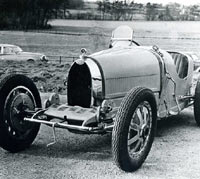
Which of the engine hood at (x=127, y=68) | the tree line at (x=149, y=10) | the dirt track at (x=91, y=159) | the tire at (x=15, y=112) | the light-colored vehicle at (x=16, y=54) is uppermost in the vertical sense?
the tree line at (x=149, y=10)

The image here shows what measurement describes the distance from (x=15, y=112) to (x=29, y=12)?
19.5 feet

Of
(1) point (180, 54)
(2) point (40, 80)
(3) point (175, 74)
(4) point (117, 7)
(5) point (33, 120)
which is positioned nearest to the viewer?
(5) point (33, 120)

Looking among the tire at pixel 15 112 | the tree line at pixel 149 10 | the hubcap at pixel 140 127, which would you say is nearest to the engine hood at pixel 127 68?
the hubcap at pixel 140 127

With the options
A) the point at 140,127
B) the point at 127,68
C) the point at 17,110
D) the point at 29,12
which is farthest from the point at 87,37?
the point at 140,127

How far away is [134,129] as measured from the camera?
4285 mm

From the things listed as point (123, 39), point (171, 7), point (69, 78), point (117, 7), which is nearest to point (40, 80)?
point (117, 7)

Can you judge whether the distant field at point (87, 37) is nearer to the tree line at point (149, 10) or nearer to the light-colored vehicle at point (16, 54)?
Result: the tree line at point (149, 10)

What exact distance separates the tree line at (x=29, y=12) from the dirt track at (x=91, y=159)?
15.6ft

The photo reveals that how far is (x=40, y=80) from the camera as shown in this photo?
400 inches

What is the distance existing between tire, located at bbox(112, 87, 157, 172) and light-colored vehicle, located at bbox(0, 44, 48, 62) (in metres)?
9.45

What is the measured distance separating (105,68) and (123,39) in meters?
1.33

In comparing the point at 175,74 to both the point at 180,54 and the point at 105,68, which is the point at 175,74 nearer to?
the point at 180,54

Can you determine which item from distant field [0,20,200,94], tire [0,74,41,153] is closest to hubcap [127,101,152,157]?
tire [0,74,41,153]

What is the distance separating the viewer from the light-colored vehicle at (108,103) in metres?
4.17
